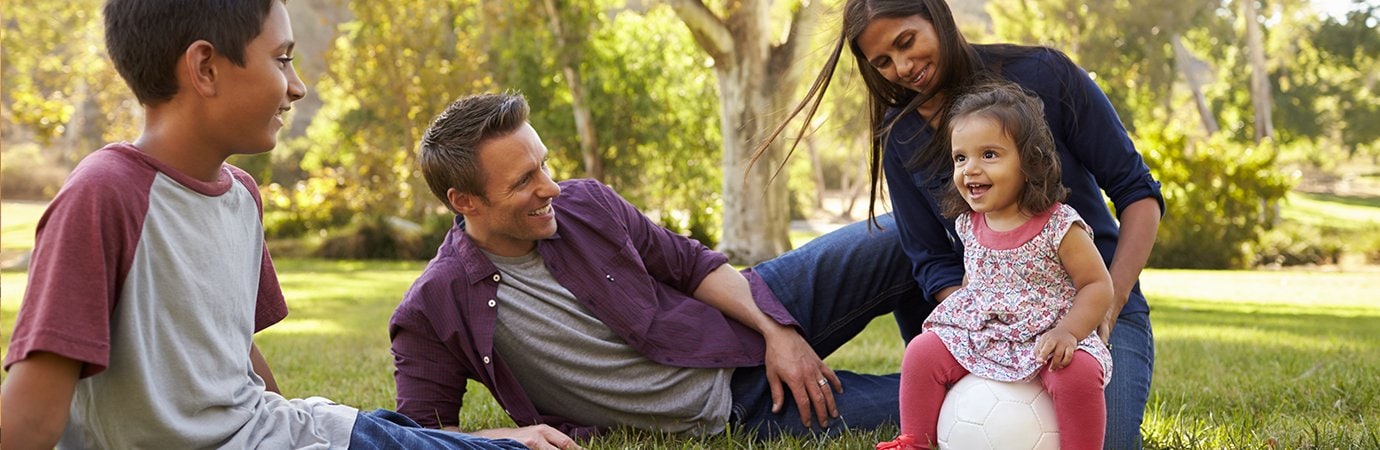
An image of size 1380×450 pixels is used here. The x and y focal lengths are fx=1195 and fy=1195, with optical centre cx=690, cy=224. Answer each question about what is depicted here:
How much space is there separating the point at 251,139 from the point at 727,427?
74.0 inches

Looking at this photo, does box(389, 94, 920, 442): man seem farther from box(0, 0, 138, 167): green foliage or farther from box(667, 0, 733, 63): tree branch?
box(0, 0, 138, 167): green foliage

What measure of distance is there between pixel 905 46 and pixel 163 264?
218 cm

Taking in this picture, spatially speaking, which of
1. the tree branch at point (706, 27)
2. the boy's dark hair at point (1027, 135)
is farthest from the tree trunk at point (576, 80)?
the boy's dark hair at point (1027, 135)

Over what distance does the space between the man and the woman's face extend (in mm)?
786

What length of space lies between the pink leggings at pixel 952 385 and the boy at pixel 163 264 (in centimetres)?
158

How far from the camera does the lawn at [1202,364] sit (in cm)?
374

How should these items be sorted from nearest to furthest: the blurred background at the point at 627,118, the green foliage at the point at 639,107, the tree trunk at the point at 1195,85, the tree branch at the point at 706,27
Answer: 1. the tree branch at the point at 706,27
2. the blurred background at the point at 627,118
3. the green foliage at the point at 639,107
4. the tree trunk at the point at 1195,85

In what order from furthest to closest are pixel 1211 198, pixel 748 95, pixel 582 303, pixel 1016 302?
pixel 1211 198 → pixel 748 95 → pixel 582 303 → pixel 1016 302

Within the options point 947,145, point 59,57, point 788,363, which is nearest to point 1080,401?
point 947,145

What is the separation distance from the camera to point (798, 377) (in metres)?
3.80

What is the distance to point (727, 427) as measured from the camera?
149 inches

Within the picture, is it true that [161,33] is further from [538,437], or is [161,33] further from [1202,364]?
[1202,364]

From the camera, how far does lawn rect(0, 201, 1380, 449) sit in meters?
3.74

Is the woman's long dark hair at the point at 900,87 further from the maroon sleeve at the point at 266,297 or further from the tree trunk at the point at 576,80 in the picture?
the tree trunk at the point at 576,80
